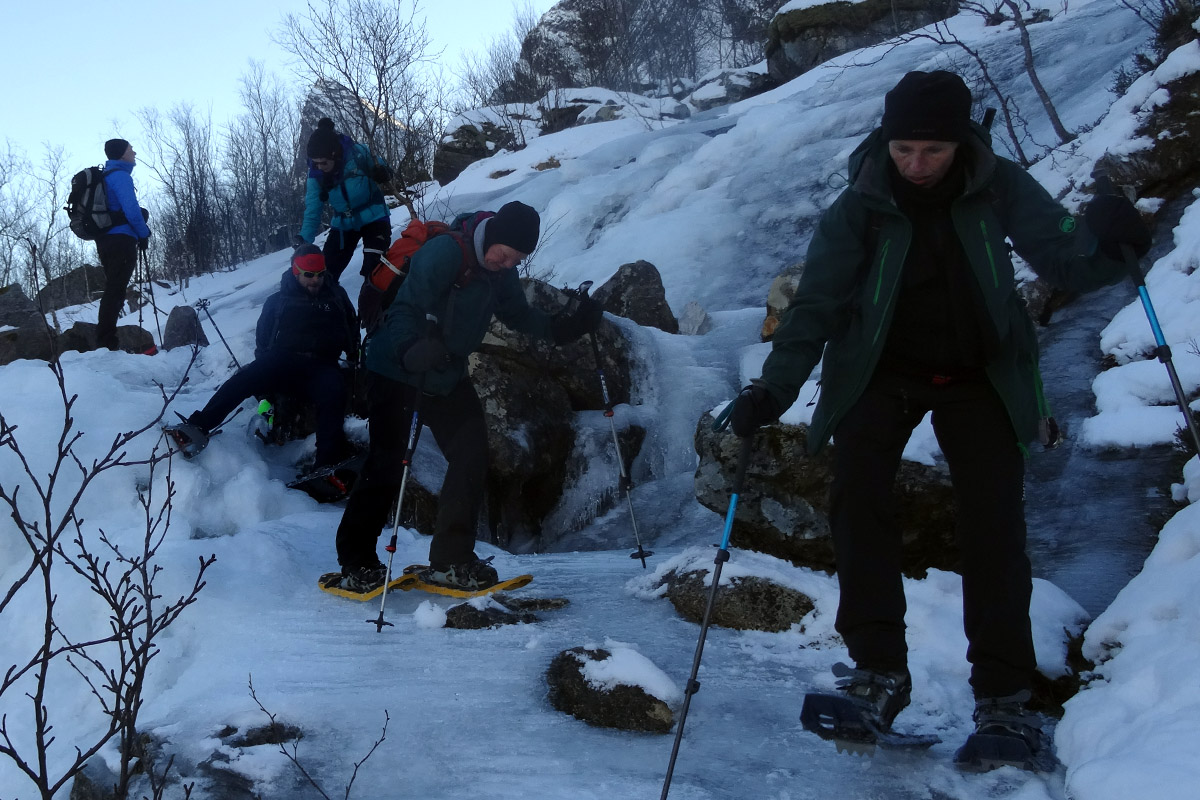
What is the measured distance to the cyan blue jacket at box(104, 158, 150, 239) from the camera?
7191mm

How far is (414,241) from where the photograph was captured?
423 cm

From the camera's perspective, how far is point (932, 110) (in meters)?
2.31

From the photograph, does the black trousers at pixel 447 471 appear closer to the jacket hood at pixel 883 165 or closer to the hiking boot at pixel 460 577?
the hiking boot at pixel 460 577

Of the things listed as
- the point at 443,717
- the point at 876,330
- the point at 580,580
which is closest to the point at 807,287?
the point at 876,330

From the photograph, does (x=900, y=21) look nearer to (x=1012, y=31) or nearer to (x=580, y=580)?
(x=1012, y=31)

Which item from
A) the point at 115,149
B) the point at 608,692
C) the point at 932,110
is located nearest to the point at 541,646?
the point at 608,692

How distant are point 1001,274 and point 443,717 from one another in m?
2.19

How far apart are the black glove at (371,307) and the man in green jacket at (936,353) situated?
7.78 feet

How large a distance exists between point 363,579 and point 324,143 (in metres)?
3.13

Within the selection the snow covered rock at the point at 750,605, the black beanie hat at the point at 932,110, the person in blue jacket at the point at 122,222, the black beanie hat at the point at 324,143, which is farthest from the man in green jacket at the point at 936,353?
the person in blue jacket at the point at 122,222

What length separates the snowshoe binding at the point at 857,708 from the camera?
7.38ft

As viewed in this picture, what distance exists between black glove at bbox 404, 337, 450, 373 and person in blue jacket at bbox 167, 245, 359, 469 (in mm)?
1905

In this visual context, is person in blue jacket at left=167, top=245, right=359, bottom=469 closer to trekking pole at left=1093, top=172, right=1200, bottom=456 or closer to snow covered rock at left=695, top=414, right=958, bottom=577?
snow covered rock at left=695, top=414, right=958, bottom=577

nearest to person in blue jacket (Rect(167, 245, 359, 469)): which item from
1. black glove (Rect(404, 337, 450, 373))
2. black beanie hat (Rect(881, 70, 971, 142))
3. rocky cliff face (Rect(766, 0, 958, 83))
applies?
black glove (Rect(404, 337, 450, 373))
